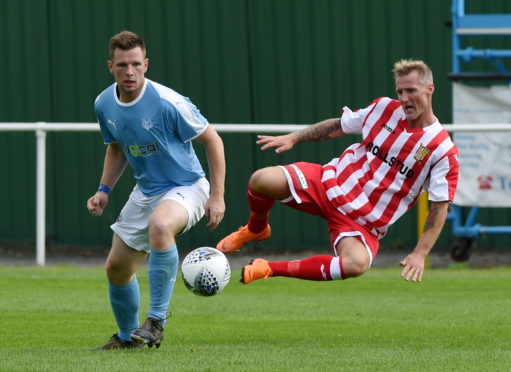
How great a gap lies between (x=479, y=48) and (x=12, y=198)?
5.81 m

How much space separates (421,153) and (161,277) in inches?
75.6

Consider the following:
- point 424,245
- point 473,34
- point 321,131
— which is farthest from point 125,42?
point 473,34

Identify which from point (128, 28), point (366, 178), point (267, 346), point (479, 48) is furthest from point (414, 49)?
point (267, 346)

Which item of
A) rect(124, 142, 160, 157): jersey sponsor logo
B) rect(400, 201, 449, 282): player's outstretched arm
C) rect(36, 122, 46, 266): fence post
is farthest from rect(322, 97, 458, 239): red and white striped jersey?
rect(36, 122, 46, 266): fence post

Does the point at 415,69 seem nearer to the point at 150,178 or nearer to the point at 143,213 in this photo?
the point at 150,178

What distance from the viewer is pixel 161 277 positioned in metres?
7.41

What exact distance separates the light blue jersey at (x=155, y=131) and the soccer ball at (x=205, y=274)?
0.50 m

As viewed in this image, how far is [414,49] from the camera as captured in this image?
49.0ft

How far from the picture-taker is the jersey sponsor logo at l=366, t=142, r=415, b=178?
27.1 ft

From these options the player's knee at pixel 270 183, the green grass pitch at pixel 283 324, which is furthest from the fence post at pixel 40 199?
the player's knee at pixel 270 183

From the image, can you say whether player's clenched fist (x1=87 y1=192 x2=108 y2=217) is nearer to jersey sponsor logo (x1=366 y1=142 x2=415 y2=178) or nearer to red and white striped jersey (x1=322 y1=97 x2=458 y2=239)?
red and white striped jersey (x1=322 y1=97 x2=458 y2=239)

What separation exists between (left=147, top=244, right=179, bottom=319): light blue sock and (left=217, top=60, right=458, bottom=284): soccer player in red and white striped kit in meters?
0.60

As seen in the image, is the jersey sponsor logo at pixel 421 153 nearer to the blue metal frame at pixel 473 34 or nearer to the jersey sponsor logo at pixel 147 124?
the jersey sponsor logo at pixel 147 124

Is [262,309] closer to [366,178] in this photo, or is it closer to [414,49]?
[366,178]
